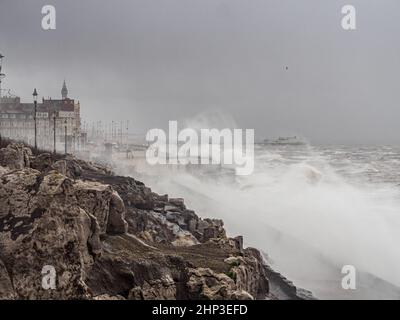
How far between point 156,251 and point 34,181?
117 inches

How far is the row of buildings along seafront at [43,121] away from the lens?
60.8 m

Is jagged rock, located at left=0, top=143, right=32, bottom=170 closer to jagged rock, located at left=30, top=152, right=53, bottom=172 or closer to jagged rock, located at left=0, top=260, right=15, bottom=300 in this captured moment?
jagged rock, located at left=30, top=152, right=53, bottom=172

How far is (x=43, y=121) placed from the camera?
67500 mm

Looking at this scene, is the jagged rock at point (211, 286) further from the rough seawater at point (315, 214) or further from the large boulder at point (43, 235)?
the rough seawater at point (315, 214)

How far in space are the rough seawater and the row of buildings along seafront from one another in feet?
63.6

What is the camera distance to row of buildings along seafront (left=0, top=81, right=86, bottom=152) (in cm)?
6084

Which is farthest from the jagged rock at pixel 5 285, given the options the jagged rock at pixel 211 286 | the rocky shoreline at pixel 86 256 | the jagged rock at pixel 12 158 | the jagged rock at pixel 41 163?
the jagged rock at pixel 41 163

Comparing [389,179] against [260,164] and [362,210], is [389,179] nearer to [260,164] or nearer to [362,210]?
[362,210]

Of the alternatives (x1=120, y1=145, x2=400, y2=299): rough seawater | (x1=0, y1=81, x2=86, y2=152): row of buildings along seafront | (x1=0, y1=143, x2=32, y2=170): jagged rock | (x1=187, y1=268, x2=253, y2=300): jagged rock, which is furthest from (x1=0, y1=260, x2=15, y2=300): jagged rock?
(x1=0, y1=81, x2=86, y2=152): row of buildings along seafront

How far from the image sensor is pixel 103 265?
28.5ft

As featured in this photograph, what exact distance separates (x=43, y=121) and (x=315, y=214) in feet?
153

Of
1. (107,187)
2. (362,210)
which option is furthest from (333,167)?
(107,187)

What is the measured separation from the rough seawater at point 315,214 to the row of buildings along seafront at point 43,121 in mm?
19379

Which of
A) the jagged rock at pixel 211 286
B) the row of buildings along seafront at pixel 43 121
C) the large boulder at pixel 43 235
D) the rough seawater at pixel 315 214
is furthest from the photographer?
the row of buildings along seafront at pixel 43 121
